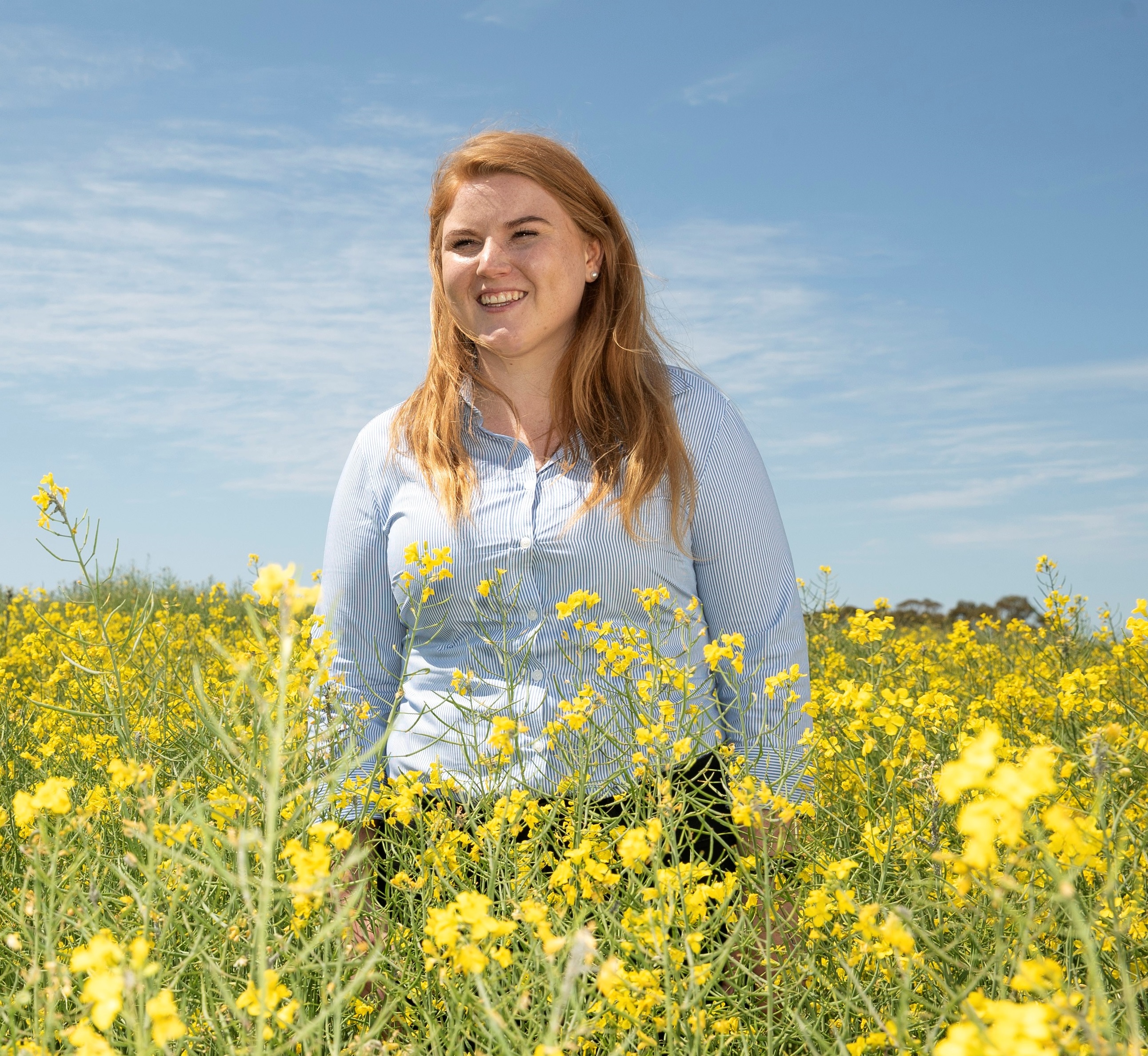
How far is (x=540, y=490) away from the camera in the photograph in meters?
2.38

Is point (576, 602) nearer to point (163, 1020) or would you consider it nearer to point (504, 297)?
point (504, 297)

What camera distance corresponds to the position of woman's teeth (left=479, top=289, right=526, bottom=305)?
7.92 ft

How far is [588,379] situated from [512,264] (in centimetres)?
33

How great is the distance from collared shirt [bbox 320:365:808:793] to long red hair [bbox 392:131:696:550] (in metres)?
0.04

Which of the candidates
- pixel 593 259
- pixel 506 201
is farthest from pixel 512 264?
pixel 593 259

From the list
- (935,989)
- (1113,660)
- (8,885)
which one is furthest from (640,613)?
(1113,660)

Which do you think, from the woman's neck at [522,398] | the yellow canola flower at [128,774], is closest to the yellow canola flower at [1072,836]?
the yellow canola flower at [128,774]

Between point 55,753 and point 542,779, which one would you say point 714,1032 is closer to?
point 542,779

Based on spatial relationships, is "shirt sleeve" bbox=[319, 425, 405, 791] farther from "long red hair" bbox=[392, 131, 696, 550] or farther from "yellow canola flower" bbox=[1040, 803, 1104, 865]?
"yellow canola flower" bbox=[1040, 803, 1104, 865]

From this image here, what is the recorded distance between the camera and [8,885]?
6.48 feet

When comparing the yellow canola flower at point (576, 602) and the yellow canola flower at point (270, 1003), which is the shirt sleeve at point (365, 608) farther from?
the yellow canola flower at point (270, 1003)

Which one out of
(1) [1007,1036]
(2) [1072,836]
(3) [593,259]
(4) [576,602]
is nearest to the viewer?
(1) [1007,1036]

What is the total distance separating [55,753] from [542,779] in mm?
1207

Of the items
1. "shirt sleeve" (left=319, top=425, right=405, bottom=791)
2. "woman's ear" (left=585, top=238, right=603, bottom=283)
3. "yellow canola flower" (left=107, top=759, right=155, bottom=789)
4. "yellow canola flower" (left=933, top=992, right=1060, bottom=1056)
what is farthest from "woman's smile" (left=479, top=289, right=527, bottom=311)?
"yellow canola flower" (left=933, top=992, right=1060, bottom=1056)
